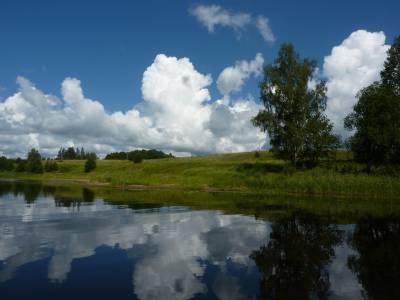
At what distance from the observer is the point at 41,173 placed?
150 meters

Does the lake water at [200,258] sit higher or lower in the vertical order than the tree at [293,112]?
lower

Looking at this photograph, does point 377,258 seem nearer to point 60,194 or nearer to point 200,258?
point 200,258

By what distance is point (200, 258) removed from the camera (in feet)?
51.8

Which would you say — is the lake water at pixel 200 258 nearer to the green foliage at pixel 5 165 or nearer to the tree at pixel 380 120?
the tree at pixel 380 120

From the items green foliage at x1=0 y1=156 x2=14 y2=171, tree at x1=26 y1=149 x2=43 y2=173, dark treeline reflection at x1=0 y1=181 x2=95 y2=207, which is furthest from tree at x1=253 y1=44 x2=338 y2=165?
green foliage at x1=0 y1=156 x2=14 y2=171

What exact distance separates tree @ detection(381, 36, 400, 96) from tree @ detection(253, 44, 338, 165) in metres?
9.52

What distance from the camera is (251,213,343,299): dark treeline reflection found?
11.6 meters

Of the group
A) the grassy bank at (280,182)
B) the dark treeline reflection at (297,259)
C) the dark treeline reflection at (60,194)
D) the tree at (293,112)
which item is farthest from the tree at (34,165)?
the dark treeline reflection at (297,259)

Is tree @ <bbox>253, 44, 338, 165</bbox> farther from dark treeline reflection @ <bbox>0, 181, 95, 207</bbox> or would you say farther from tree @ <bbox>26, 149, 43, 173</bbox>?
tree @ <bbox>26, 149, 43, 173</bbox>

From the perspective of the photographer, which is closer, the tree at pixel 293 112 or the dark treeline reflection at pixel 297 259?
the dark treeline reflection at pixel 297 259

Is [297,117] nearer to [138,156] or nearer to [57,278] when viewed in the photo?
[57,278]

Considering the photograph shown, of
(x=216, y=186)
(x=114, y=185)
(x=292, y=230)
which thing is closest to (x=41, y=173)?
(x=114, y=185)

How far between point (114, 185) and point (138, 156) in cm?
6510

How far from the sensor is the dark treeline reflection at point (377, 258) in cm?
1177
